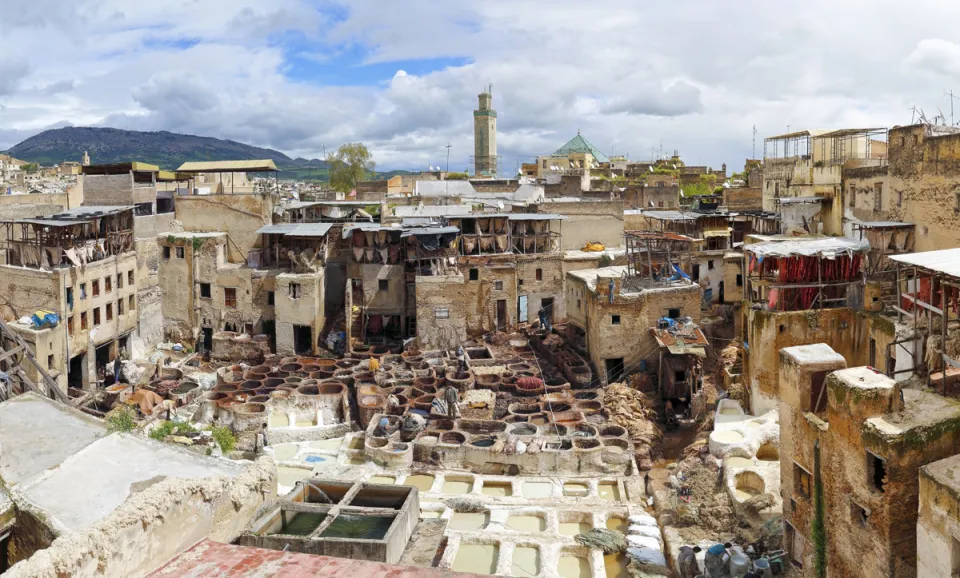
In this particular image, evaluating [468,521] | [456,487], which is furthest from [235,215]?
[468,521]

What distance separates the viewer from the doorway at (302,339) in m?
38.8

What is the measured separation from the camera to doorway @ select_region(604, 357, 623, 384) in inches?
1260

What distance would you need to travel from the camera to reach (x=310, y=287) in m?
37.8

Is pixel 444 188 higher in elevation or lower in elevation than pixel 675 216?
higher

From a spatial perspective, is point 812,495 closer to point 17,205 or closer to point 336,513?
point 336,513

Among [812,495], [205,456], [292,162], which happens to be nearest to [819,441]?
[812,495]

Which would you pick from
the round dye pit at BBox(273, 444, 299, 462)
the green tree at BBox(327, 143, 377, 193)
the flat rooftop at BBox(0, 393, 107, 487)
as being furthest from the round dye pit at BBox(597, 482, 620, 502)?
the green tree at BBox(327, 143, 377, 193)

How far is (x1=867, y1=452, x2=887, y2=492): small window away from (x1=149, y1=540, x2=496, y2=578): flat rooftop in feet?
24.7

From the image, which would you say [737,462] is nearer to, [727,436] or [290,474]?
[727,436]

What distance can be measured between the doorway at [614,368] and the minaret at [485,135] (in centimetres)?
6806

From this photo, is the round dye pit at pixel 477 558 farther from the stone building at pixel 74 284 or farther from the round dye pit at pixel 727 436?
the stone building at pixel 74 284

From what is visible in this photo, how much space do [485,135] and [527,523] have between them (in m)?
81.0

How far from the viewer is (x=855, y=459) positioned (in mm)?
14609

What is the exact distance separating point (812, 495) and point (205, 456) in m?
12.3
